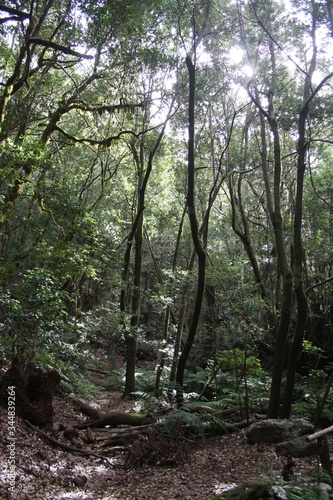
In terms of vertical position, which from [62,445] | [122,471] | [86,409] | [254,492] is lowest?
[86,409]

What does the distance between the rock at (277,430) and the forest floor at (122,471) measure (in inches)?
6.3

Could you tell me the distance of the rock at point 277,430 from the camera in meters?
6.59

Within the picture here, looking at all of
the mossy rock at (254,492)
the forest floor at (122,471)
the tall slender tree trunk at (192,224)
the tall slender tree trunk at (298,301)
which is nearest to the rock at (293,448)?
the forest floor at (122,471)

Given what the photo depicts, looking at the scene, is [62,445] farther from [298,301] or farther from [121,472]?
[298,301]

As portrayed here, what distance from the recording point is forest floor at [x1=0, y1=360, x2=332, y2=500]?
5020mm

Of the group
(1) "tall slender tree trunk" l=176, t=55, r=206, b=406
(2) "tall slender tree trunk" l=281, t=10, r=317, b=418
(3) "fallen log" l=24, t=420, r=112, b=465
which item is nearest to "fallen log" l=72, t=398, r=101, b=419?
(1) "tall slender tree trunk" l=176, t=55, r=206, b=406

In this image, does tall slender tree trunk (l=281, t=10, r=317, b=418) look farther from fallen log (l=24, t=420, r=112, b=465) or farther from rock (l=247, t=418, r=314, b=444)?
fallen log (l=24, t=420, r=112, b=465)

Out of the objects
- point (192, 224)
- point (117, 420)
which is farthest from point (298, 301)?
point (117, 420)

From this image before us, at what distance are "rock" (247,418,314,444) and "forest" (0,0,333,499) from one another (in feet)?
1.97

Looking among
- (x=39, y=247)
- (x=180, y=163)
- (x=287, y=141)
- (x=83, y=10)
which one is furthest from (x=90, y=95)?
(x=287, y=141)

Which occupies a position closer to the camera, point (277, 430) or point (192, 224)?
point (277, 430)

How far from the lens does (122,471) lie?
249 inches

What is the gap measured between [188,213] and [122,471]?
5.51 meters

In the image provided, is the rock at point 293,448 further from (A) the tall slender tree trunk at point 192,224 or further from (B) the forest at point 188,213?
(A) the tall slender tree trunk at point 192,224
